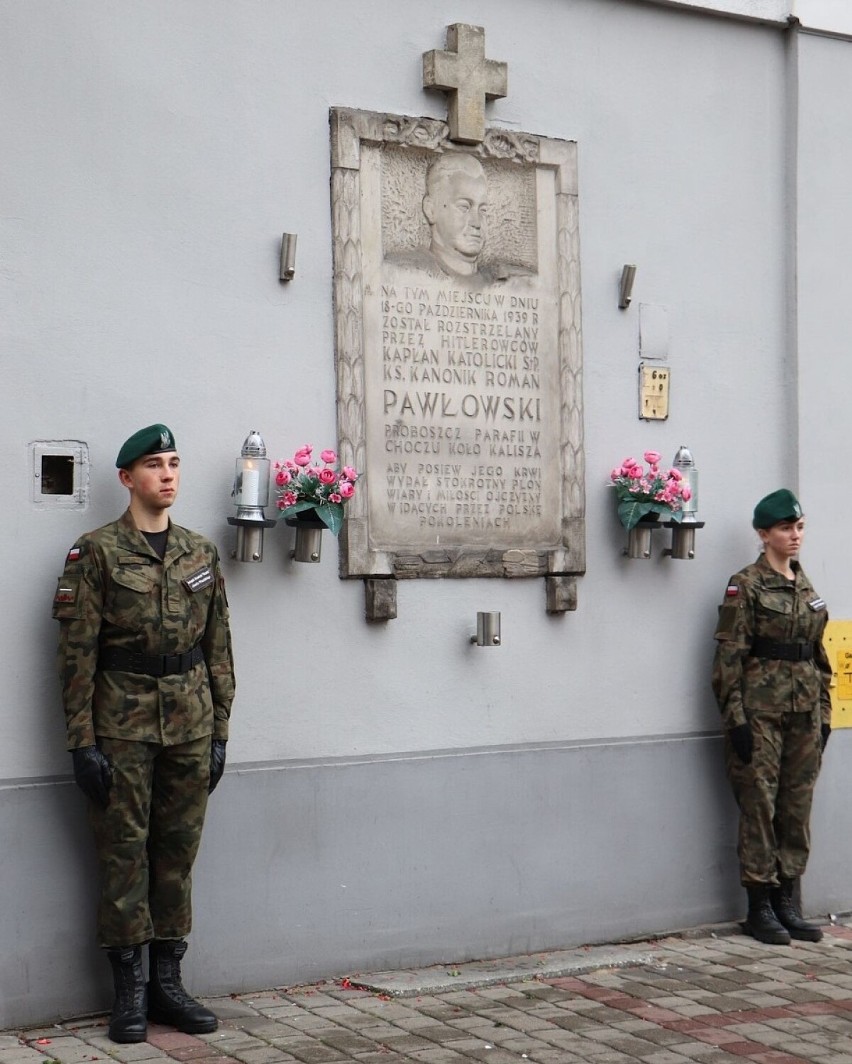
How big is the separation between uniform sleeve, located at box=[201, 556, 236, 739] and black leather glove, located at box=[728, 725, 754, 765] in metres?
2.45

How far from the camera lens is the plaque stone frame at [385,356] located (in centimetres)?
661

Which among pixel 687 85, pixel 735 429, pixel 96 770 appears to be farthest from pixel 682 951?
pixel 687 85

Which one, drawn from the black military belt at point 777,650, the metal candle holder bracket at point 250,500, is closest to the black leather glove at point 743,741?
the black military belt at point 777,650

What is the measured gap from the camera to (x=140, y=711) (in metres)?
5.70

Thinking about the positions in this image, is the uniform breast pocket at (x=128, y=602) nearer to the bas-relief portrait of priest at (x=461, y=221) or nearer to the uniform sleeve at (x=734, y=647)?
the bas-relief portrait of priest at (x=461, y=221)

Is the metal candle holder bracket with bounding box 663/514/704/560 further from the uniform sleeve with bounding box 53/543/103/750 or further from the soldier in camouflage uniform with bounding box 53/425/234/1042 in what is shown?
the uniform sleeve with bounding box 53/543/103/750

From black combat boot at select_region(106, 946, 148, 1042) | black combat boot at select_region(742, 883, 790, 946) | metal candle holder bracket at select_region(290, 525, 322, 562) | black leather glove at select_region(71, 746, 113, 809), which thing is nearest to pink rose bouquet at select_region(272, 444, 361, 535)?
metal candle holder bracket at select_region(290, 525, 322, 562)

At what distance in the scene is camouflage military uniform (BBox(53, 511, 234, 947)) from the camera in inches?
222

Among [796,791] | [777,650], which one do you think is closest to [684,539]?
[777,650]

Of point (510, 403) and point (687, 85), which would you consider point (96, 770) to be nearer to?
point (510, 403)

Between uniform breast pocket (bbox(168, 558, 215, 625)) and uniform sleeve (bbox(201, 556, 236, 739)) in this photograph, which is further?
uniform sleeve (bbox(201, 556, 236, 739))

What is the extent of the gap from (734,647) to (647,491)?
82 cm

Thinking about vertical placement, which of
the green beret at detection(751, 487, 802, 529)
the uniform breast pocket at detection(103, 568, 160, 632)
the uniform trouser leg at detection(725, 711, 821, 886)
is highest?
the green beret at detection(751, 487, 802, 529)

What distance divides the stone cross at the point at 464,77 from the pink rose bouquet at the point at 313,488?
1591 mm
